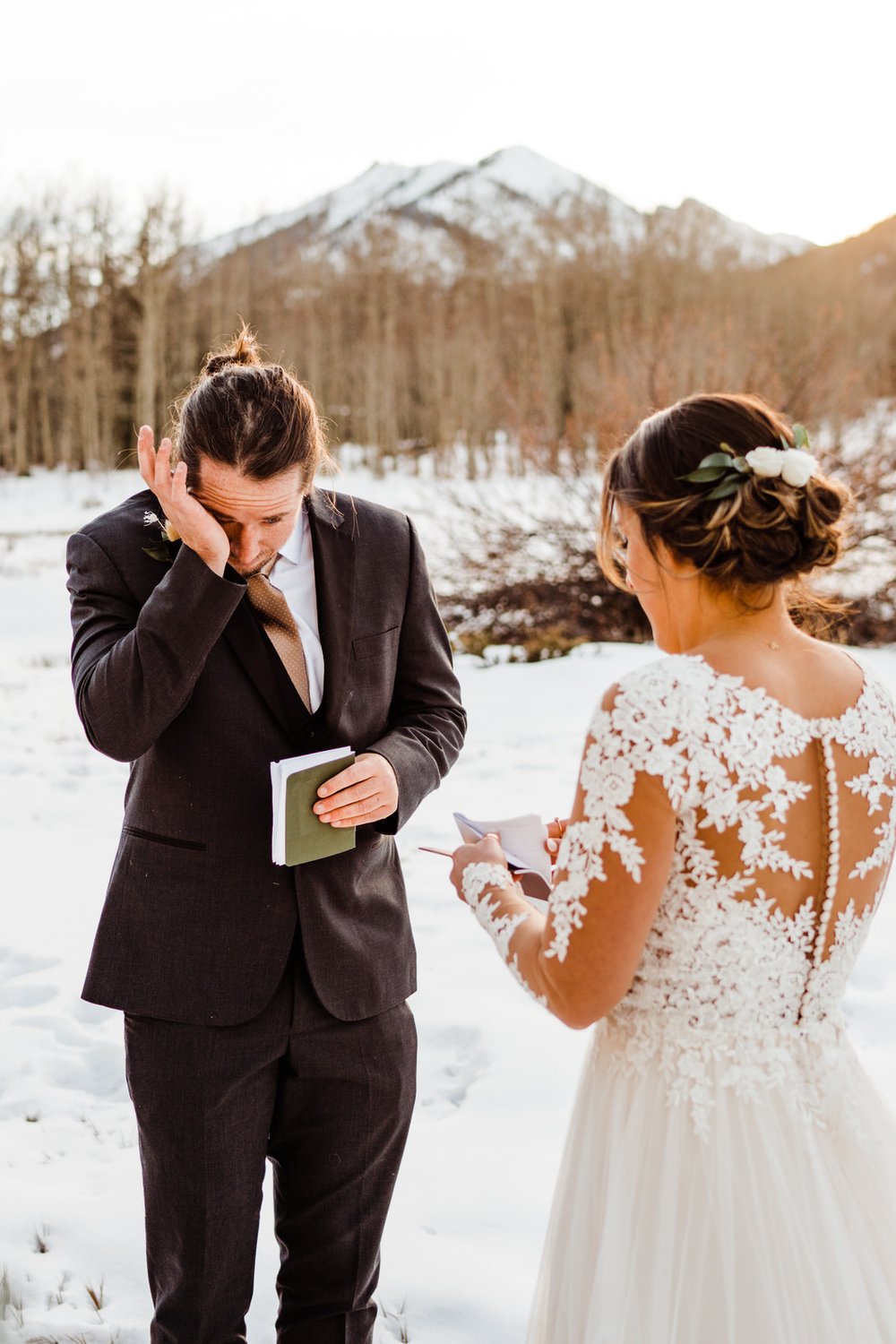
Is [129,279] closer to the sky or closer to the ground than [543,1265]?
closer to the sky

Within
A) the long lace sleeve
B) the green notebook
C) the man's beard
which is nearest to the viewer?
the long lace sleeve

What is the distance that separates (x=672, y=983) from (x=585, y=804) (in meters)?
0.35

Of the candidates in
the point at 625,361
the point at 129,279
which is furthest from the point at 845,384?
the point at 129,279

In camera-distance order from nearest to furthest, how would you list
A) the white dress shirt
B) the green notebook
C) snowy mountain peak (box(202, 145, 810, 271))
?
the green notebook
the white dress shirt
snowy mountain peak (box(202, 145, 810, 271))

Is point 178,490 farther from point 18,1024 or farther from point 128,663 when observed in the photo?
point 18,1024

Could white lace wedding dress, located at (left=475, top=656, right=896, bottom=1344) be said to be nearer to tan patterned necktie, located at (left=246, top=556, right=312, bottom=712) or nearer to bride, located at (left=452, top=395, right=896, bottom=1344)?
bride, located at (left=452, top=395, right=896, bottom=1344)

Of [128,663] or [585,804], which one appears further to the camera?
[128,663]

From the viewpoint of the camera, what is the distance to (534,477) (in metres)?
12.3

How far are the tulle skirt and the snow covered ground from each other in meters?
1.07

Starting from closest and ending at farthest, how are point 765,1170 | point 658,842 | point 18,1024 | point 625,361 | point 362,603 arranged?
point 658,842 < point 765,1170 < point 362,603 < point 18,1024 < point 625,361

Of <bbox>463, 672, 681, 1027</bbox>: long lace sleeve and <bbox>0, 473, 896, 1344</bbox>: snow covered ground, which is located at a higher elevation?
<bbox>463, 672, 681, 1027</bbox>: long lace sleeve

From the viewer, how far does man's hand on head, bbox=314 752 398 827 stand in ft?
6.39

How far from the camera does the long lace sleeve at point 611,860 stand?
154cm

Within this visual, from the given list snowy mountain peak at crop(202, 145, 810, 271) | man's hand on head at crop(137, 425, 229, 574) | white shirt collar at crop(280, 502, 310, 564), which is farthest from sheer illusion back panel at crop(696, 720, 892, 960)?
A: snowy mountain peak at crop(202, 145, 810, 271)
